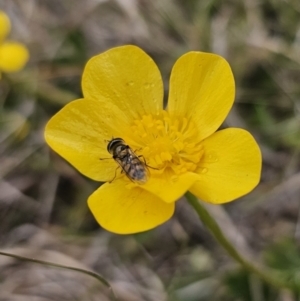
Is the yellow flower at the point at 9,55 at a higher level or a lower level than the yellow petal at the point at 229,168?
lower

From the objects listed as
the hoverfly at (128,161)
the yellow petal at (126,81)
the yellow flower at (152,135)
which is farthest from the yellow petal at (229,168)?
the yellow petal at (126,81)

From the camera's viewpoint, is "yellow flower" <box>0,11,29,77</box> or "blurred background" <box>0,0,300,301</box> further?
"yellow flower" <box>0,11,29,77</box>

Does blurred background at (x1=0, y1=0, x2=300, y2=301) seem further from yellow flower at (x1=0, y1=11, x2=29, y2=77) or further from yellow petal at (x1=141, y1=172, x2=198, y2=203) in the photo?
yellow petal at (x1=141, y1=172, x2=198, y2=203)

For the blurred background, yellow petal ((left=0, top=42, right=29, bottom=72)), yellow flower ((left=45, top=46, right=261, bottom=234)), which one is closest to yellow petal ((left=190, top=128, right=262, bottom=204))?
yellow flower ((left=45, top=46, right=261, bottom=234))

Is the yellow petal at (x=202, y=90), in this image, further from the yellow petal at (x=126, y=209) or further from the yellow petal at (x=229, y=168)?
the yellow petal at (x=126, y=209)

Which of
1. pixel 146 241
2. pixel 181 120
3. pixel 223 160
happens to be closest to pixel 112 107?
pixel 181 120

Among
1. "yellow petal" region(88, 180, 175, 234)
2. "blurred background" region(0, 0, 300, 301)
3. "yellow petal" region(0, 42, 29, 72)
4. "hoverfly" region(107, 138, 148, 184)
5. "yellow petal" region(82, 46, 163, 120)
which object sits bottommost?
"blurred background" region(0, 0, 300, 301)

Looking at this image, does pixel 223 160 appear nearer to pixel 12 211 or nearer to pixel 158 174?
pixel 158 174
